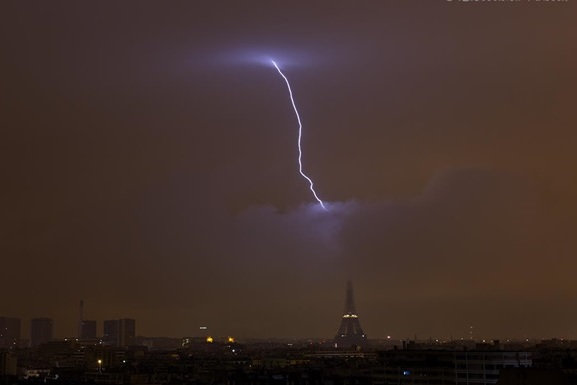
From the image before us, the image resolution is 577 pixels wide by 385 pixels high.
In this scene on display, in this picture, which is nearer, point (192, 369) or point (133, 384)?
point (133, 384)

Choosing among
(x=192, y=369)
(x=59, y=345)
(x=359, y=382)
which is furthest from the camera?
(x=59, y=345)

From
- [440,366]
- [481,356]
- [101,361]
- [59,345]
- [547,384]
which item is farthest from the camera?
[59,345]

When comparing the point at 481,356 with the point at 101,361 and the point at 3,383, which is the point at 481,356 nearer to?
the point at 3,383

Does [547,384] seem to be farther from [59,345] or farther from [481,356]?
[59,345]

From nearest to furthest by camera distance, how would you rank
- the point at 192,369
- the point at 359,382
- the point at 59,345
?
the point at 359,382 → the point at 192,369 → the point at 59,345

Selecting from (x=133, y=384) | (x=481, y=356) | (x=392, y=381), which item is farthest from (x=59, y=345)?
(x=481, y=356)

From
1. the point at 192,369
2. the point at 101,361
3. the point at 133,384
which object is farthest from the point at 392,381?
the point at 101,361

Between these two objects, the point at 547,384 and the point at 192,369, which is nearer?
the point at 547,384

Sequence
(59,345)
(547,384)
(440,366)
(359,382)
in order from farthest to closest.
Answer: (59,345) → (359,382) → (440,366) → (547,384)
